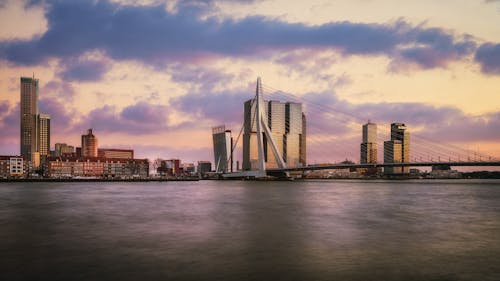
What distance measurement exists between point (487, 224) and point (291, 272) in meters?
18.6

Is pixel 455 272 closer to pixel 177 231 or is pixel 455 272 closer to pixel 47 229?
pixel 177 231

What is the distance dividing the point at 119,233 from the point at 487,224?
22120mm

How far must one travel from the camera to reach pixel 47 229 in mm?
22312

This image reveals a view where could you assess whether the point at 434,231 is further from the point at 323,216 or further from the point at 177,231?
the point at 177,231

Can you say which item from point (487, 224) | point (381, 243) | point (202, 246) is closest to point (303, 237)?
point (381, 243)

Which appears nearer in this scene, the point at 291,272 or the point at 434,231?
the point at 291,272

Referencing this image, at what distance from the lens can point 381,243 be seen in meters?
18.0

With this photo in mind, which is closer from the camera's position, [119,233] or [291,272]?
[291,272]

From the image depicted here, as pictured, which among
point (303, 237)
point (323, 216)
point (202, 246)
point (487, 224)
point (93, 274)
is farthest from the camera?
point (323, 216)

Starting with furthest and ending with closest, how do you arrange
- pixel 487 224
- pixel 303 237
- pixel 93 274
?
1. pixel 487 224
2. pixel 303 237
3. pixel 93 274

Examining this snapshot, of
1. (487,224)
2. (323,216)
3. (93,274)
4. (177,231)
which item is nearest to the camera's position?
(93,274)

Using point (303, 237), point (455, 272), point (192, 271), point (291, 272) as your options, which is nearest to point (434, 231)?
point (303, 237)

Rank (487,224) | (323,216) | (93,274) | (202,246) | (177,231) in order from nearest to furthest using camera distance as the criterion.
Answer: (93,274)
(202,246)
(177,231)
(487,224)
(323,216)

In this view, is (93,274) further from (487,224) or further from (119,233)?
(487,224)
